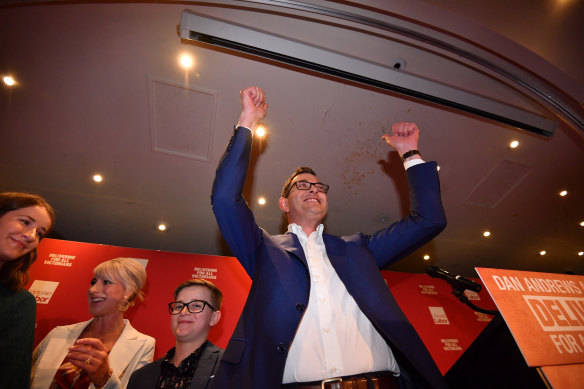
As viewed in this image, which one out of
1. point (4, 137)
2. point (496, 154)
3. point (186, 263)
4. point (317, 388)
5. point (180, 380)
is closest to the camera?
point (317, 388)

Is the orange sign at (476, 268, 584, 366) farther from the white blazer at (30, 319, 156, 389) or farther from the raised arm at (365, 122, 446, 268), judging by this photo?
the white blazer at (30, 319, 156, 389)

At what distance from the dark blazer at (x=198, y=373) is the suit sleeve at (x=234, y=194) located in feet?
3.83

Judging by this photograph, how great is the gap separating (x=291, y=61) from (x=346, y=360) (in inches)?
82.0

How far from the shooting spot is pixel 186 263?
416cm

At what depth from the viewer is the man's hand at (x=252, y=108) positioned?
4.34 ft

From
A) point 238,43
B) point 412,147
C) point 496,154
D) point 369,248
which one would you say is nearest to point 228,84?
point 238,43

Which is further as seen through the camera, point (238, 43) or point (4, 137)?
point (4, 137)

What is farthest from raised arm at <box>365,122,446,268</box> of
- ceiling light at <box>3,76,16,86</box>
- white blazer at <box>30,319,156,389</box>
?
ceiling light at <box>3,76,16,86</box>

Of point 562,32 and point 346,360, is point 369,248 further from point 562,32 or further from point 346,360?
point 562,32

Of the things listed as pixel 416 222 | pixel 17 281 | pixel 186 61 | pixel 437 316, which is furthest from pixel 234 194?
pixel 437 316

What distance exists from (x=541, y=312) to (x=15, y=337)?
7.91 feet

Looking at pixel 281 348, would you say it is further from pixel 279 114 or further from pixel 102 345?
pixel 279 114

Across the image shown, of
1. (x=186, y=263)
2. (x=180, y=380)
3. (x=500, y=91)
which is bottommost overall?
(x=180, y=380)

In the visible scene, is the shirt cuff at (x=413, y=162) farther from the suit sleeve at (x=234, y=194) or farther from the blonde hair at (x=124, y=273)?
the blonde hair at (x=124, y=273)
